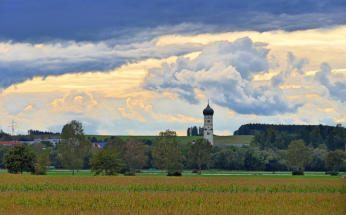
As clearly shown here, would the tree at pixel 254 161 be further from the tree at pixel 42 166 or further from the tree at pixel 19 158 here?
the tree at pixel 19 158

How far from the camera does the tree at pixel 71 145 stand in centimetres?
15038

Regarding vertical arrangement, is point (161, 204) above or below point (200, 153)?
below

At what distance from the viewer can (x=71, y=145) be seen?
498 feet

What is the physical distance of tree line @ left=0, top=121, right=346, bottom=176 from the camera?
127 metres

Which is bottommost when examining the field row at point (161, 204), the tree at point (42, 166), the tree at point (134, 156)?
the field row at point (161, 204)

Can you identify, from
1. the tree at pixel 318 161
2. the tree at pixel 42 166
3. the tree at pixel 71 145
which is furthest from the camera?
the tree at pixel 318 161

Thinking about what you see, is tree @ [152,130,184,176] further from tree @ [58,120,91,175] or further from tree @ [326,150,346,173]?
tree @ [326,150,346,173]

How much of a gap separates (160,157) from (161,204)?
115017mm

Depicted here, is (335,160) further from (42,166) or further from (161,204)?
(161,204)

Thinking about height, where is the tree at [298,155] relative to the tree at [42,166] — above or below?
above

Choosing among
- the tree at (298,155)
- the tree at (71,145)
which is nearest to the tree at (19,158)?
the tree at (71,145)

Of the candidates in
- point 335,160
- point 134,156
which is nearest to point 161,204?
point 134,156

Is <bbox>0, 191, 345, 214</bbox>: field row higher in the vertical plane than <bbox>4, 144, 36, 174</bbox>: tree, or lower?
lower

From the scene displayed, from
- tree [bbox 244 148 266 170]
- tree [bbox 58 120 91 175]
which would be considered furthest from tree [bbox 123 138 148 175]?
tree [bbox 244 148 266 170]
